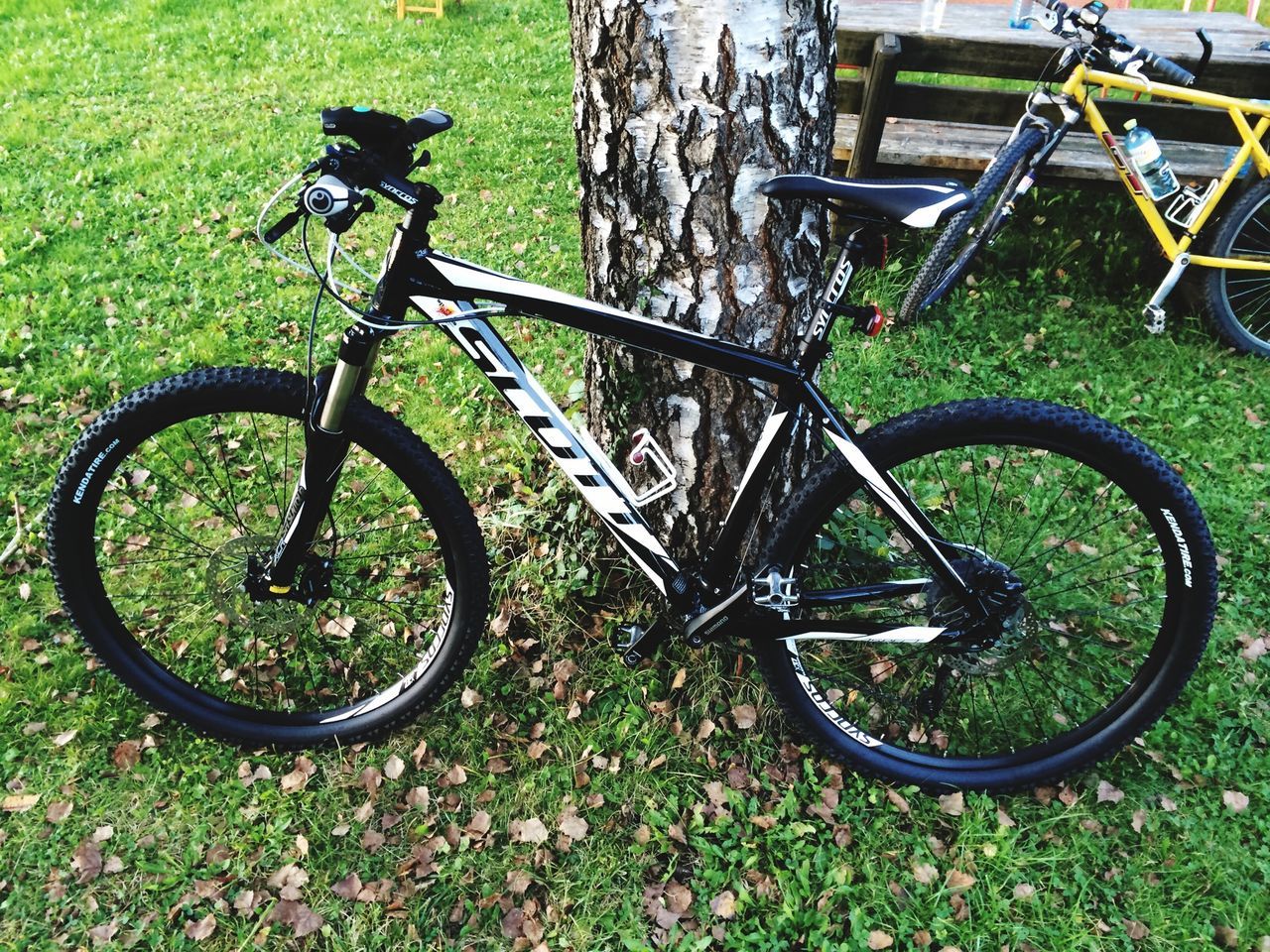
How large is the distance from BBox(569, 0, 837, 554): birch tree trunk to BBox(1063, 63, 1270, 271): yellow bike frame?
2.52 metres

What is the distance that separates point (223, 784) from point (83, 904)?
46 cm

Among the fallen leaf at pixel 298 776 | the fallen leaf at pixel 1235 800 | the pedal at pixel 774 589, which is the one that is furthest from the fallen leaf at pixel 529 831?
the fallen leaf at pixel 1235 800

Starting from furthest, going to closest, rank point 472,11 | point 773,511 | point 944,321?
point 472,11 < point 944,321 < point 773,511

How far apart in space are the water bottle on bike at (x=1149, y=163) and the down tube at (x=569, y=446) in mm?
3573

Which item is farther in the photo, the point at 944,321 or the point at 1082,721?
the point at 944,321

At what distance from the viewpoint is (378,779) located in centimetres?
286

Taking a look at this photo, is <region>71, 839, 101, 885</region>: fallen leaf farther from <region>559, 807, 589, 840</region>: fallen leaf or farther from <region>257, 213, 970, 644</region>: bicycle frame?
<region>559, 807, 589, 840</region>: fallen leaf

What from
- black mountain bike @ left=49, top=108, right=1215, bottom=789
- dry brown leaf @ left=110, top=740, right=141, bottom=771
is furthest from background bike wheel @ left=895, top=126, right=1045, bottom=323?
dry brown leaf @ left=110, top=740, right=141, bottom=771

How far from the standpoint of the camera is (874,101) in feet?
15.6

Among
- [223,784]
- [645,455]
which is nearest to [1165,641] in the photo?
[645,455]

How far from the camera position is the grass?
8.39 feet

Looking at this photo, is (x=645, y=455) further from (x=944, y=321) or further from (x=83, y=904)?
(x=944, y=321)

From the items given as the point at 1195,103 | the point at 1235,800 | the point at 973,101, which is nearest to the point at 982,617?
the point at 1235,800

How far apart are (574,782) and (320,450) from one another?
132cm
